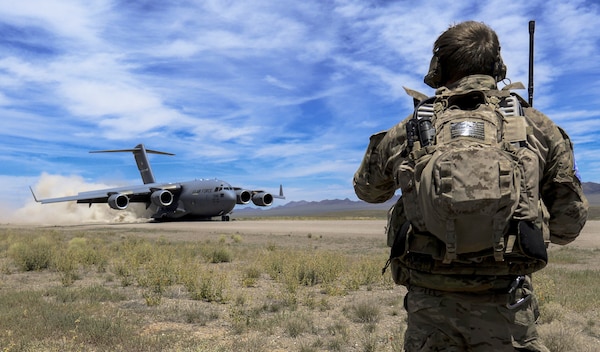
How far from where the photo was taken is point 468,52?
2203 mm

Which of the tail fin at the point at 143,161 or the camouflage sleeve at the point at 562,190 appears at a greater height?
the tail fin at the point at 143,161

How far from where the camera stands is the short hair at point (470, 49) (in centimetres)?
220

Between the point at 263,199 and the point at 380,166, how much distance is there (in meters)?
35.7

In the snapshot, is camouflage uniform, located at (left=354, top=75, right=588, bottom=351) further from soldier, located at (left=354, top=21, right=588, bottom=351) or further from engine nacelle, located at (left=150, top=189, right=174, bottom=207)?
engine nacelle, located at (left=150, top=189, right=174, bottom=207)

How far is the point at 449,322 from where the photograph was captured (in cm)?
204

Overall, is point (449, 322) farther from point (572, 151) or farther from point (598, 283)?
point (598, 283)

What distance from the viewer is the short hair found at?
2.20 metres

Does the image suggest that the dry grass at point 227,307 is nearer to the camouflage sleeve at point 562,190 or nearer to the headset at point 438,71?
the camouflage sleeve at point 562,190

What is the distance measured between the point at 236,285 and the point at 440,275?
7956mm

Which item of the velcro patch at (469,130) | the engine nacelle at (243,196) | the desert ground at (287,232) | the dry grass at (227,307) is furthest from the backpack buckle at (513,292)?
the engine nacelle at (243,196)

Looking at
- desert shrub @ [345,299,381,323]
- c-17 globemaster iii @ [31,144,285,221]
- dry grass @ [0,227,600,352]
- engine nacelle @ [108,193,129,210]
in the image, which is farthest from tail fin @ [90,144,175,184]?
desert shrub @ [345,299,381,323]

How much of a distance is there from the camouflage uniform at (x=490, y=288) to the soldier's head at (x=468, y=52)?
7 centimetres

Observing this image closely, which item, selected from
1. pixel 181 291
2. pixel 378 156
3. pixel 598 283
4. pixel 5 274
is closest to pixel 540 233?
pixel 378 156

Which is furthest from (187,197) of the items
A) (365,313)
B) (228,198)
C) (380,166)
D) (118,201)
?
(380,166)
